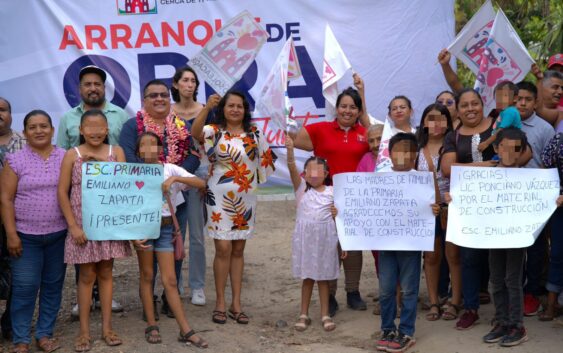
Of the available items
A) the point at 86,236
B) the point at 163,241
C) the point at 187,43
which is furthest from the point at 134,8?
the point at 86,236

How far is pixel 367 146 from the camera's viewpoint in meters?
6.42

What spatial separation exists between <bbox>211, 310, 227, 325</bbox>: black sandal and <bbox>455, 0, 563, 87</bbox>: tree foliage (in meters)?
6.17

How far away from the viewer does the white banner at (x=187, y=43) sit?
7914 millimetres

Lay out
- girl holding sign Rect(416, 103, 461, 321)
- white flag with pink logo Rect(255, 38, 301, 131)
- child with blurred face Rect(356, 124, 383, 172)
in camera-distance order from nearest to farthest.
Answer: girl holding sign Rect(416, 103, 461, 321), white flag with pink logo Rect(255, 38, 301, 131), child with blurred face Rect(356, 124, 383, 172)

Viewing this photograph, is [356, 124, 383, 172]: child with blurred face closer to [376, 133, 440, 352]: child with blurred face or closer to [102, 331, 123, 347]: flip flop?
[376, 133, 440, 352]: child with blurred face

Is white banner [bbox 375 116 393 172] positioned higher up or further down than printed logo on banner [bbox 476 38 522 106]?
further down

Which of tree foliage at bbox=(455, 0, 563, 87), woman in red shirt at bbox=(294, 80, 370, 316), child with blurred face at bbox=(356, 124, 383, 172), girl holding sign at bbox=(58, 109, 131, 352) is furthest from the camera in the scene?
tree foliage at bbox=(455, 0, 563, 87)

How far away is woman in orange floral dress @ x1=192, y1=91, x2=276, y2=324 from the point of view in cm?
614

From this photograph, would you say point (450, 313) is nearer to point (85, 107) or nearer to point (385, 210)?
point (385, 210)

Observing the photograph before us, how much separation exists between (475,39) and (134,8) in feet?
11.7

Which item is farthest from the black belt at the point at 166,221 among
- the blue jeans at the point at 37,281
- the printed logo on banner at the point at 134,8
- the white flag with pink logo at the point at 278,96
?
the printed logo on banner at the point at 134,8

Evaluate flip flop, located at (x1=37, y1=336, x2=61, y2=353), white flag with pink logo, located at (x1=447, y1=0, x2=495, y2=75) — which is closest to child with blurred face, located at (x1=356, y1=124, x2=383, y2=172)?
white flag with pink logo, located at (x1=447, y1=0, x2=495, y2=75)

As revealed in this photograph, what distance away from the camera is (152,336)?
5.73 m

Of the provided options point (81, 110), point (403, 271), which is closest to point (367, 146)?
point (403, 271)
